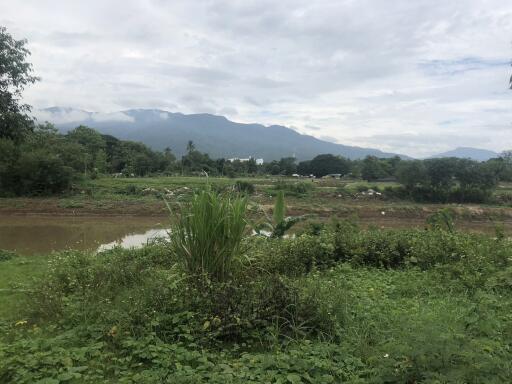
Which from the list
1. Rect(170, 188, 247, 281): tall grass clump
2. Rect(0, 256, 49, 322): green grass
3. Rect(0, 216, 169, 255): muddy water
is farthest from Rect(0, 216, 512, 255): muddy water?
Rect(170, 188, 247, 281): tall grass clump

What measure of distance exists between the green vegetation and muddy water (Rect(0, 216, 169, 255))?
8582mm

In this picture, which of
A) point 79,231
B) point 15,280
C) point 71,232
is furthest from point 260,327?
point 79,231

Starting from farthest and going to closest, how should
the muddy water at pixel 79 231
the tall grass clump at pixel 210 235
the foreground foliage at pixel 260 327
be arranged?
the muddy water at pixel 79 231, the tall grass clump at pixel 210 235, the foreground foliage at pixel 260 327

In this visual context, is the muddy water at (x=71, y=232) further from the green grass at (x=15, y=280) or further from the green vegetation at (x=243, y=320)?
the green vegetation at (x=243, y=320)

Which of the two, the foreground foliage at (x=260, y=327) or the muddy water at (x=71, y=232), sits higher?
the foreground foliage at (x=260, y=327)

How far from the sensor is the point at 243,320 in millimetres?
3486

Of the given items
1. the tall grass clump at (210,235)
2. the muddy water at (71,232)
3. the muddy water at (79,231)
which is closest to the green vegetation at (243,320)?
the tall grass clump at (210,235)

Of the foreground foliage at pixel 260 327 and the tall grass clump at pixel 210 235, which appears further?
the tall grass clump at pixel 210 235

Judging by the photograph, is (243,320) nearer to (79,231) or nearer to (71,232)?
(71,232)

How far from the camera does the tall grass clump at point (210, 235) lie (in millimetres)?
4387

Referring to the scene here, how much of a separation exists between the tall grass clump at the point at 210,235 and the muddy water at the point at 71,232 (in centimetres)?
871

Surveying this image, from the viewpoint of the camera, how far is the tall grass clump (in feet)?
14.4

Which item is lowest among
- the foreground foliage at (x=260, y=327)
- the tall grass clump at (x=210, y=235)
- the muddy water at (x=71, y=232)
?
the muddy water at (x=71, y=232)

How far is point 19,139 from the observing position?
9414 millimetres
